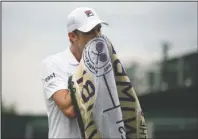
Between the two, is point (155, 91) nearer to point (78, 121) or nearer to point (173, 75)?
point (173, 75)

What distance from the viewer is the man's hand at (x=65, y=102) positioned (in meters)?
2.66

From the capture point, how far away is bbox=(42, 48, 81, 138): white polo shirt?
2.76 metres

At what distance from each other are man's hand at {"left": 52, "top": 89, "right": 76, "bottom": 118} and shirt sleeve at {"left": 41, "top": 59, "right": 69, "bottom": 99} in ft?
0.12

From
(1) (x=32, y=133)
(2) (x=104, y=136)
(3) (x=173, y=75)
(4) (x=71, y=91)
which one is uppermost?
(4) (x=71, y=91)

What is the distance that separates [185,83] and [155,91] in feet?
1.61

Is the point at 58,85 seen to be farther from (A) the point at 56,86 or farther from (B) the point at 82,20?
(B) the point at 82,20

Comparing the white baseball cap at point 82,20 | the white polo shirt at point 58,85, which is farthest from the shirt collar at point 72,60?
the white baseball cap at point 82,20

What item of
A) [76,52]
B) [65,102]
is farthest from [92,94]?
[76,52]

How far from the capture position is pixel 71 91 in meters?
2.66

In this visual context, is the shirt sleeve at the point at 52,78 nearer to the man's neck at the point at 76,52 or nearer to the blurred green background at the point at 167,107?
the man's neck at the point at 76,52

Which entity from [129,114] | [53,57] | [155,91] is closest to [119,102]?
[129,114]

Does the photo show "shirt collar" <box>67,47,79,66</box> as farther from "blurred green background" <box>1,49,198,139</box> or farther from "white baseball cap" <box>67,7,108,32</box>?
"blurred green background" <box>1,49,198,139</box>

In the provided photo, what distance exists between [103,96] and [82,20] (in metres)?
0.40

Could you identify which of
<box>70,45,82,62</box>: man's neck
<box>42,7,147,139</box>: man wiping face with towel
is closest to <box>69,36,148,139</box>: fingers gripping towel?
<box>42,7,147,139</box>: man wiping face with towel
